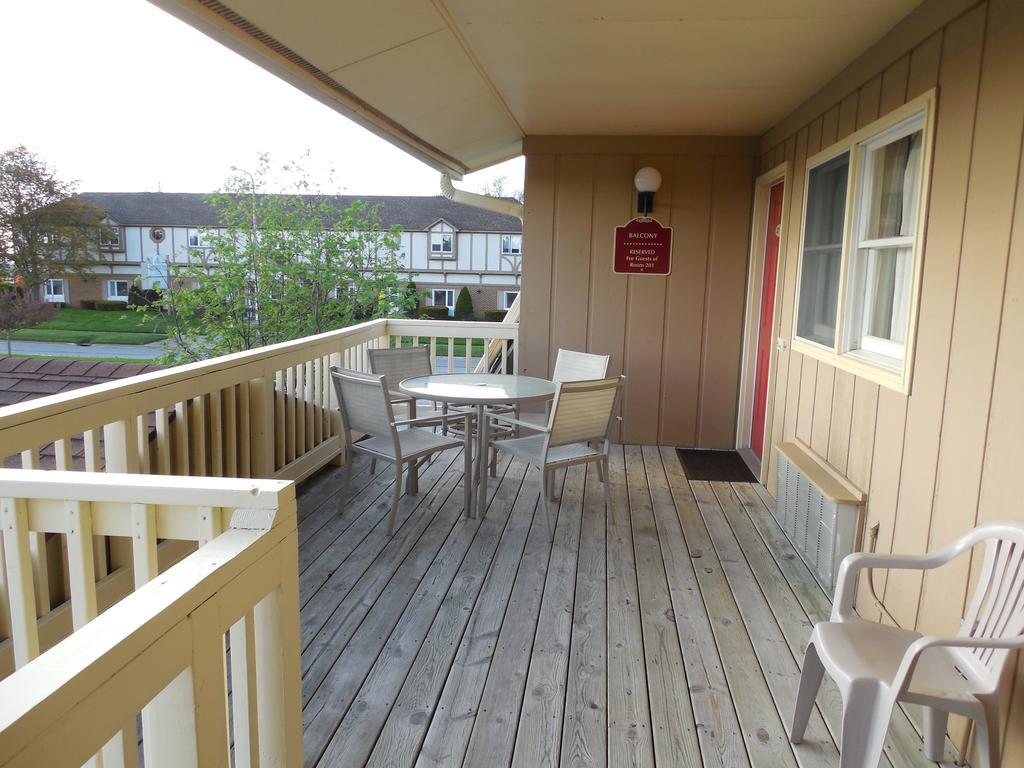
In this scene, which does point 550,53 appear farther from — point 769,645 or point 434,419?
point 769,645

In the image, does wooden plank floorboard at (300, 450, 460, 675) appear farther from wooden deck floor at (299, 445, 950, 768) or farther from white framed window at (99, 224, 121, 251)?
white framed window at (99, 224, 121, 251)

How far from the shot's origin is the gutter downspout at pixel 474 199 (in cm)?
619

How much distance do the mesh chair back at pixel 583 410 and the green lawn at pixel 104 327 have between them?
8.36 metres

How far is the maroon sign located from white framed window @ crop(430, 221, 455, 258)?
19.1 meters

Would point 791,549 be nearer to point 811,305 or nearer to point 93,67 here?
point 811,305

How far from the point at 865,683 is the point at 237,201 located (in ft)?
34.5

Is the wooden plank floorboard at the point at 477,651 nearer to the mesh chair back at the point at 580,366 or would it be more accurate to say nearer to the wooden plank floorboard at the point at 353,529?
the wooden plank floorboard at the point at 353,529

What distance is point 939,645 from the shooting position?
145 centimetres

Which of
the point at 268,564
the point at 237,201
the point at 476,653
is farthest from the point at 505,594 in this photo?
the point at 237,201

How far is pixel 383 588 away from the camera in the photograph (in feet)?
9.43

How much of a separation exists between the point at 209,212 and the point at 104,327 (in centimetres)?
854

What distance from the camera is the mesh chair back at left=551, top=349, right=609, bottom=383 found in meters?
4.37

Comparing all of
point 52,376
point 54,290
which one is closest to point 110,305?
point 54,290

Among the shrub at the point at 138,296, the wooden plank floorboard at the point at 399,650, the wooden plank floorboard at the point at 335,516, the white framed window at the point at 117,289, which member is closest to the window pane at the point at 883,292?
the wooden plank floorboard at the point at 399,650
